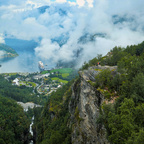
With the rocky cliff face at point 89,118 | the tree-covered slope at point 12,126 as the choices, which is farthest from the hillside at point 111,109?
the tree-covered slope at point 12,126

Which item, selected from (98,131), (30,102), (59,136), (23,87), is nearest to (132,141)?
(98,131)

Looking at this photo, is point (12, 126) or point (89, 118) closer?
point (89, 118)

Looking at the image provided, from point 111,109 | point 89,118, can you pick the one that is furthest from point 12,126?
point 111,109

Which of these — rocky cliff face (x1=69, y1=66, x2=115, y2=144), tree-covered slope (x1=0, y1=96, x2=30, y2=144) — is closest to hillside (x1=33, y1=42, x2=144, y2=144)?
rocky cliff face (x1=69, y1=66, x2=115, y2=144)

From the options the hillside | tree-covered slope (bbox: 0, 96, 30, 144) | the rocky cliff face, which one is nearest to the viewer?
the hillside

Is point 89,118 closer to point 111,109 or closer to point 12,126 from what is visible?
point 111,109

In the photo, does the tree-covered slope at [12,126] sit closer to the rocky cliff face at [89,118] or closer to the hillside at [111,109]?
the hillside at [111,109]

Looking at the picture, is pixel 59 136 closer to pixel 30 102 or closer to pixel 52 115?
pixel 52 115

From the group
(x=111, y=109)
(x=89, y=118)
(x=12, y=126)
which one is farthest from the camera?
(x=12, y=126)

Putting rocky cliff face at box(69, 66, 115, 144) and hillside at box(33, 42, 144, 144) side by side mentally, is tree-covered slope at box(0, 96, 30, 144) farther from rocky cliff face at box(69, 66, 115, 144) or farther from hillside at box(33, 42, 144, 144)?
rocky cliff face at box(69, 66, 115, 144)

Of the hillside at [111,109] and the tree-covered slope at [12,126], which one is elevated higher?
the hillside at [111,109]

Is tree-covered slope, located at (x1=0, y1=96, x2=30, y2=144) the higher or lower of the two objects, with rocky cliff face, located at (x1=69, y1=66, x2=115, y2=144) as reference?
lower
